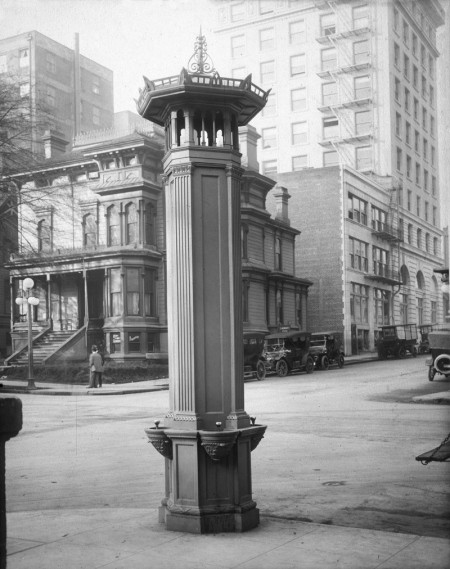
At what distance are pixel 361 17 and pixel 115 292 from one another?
12.1ft

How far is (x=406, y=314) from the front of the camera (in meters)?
8.91

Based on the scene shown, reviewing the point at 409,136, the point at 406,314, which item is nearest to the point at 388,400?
the point at 406,314

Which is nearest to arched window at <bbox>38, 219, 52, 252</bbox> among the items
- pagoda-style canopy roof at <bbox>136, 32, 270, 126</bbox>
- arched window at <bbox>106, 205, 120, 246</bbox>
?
arched window at <bbox>106, 205, 120, 246</bbox>

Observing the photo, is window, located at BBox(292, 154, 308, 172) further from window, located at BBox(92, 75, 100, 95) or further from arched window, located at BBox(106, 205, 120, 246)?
window, located at BBox(92, 75, 100, 95)

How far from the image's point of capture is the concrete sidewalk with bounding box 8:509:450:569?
4414 mm

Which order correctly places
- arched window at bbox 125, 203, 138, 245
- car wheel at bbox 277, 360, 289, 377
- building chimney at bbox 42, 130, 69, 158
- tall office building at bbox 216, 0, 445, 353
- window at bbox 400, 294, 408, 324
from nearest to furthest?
tall office building at bbox 216, 0, 445, 353 → building chimney at bbox 42, 130, 69, 158 → arched window at bbox 125, 203, 138, 245 → window at bbox 400, 294, 408, 324 → car wheel at bbox 277, 360, 289, 377

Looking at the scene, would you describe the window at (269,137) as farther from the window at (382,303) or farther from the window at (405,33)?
the window at (382,303)

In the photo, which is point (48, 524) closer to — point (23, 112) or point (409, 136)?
point (23, 112)

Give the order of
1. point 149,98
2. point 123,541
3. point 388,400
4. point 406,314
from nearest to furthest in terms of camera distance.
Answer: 1. point 123,541
2. point 149,98
3. point 406,314
4. point 388,400

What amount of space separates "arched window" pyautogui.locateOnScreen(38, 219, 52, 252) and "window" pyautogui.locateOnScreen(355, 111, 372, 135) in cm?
379

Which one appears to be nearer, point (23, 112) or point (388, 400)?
point (23, 112)

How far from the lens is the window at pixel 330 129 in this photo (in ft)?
23.2

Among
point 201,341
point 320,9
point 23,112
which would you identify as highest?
point 320,9

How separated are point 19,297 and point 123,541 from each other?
3994 mm
